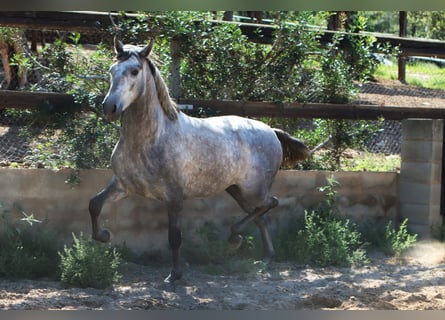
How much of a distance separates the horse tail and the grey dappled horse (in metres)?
0.83

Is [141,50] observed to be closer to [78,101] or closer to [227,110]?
[78,101]

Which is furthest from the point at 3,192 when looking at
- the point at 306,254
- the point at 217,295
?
the point at 306,254

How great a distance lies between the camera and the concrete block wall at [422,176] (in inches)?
376

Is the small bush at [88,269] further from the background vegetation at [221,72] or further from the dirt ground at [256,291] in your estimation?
the background vegetation at [221,72]

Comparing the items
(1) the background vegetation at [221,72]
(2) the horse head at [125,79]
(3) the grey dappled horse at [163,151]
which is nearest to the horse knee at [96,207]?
(3) the grey dappled horse at [163,151]

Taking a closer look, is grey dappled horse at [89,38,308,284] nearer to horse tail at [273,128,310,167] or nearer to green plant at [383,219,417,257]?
horse tail at [273,128,310,167]

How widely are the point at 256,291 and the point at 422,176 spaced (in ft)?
12.1

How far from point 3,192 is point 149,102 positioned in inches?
78.1

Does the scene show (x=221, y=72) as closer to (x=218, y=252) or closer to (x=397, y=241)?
(x=218, y=252)

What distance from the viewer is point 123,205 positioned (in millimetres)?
8047

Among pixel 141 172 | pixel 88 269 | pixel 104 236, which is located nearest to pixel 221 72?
pixel 141 172

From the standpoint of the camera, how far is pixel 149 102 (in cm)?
689

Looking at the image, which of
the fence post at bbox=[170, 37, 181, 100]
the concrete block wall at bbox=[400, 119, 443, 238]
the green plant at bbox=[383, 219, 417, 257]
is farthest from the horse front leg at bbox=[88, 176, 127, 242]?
the concrete block wall at bbox=[400, 119, 443, 238]

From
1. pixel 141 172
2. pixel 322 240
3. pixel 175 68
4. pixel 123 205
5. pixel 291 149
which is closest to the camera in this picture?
pixel 141 172
